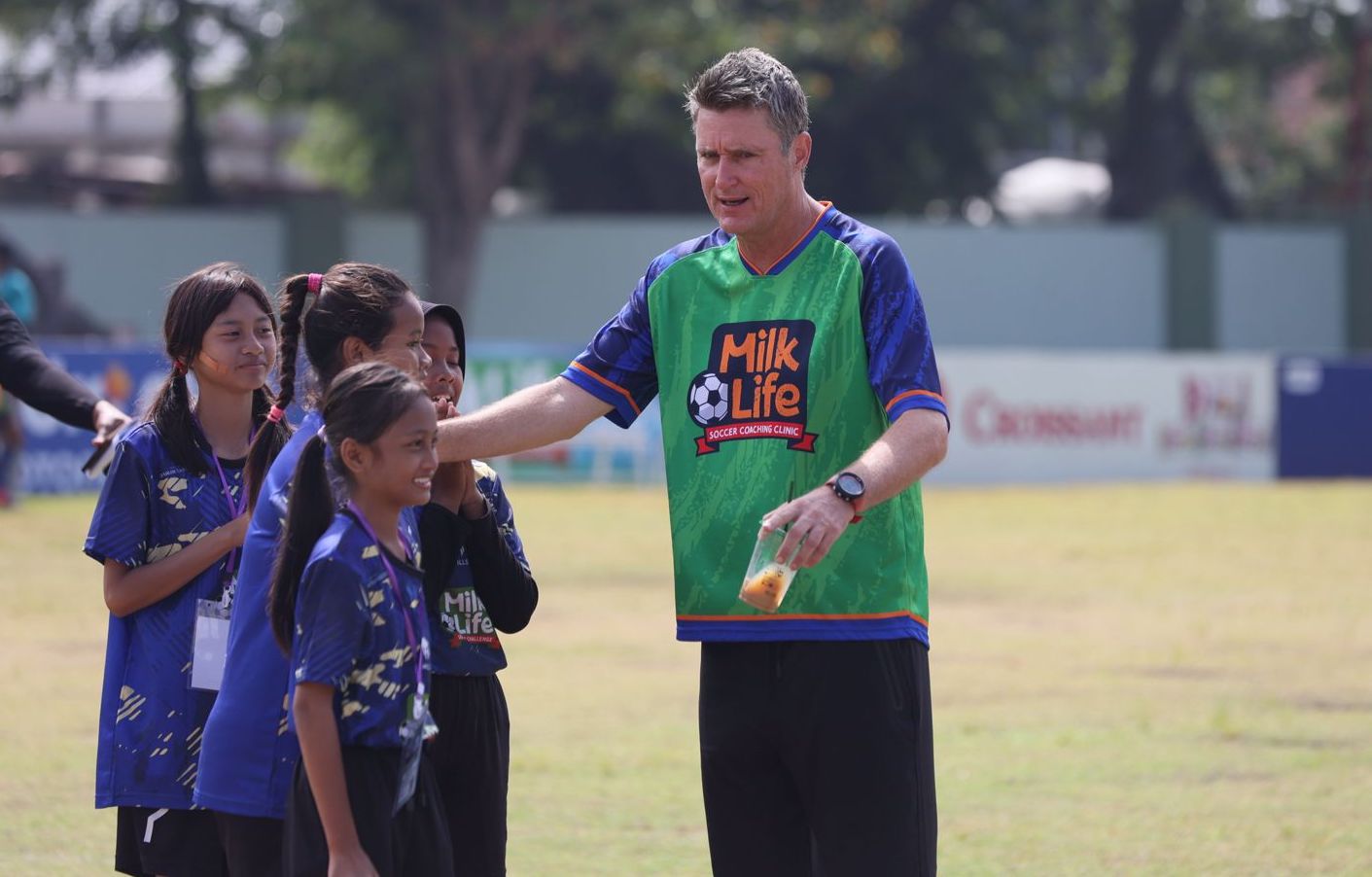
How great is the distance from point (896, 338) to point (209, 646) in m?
1.59

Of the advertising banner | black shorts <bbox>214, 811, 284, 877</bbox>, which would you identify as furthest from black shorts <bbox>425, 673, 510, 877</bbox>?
the advertising banner

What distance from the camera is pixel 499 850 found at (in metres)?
4.27

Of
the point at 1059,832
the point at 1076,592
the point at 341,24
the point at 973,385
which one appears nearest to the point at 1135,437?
the point at 973,385

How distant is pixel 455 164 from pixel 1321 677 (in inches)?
946

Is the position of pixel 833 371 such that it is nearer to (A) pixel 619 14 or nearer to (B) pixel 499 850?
(B) pixel 499 850

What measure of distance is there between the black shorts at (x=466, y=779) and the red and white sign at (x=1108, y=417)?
20264 millimetres

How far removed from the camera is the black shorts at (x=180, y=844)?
4332 mm

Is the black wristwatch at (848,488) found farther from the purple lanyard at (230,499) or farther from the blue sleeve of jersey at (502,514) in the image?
the purple lanyard at (230,499)

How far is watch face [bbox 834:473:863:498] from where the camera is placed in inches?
140

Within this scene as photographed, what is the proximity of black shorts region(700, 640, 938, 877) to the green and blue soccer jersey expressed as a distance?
0.22 ft

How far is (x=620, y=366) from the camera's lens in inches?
167

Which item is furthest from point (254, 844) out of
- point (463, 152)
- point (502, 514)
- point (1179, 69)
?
point (1179, 69)

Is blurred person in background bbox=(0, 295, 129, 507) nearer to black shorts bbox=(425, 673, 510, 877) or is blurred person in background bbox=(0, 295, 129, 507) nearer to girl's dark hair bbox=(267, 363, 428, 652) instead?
black shorts bbox=(425, 673, 510, 877)

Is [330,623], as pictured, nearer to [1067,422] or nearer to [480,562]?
[480,562]
